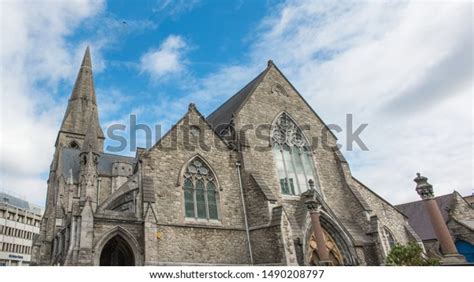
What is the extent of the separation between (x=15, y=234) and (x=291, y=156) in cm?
5838

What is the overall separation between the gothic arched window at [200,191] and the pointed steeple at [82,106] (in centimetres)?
2904

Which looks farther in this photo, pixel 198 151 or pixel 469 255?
pixel 469 255

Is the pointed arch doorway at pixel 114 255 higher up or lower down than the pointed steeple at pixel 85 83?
lower down

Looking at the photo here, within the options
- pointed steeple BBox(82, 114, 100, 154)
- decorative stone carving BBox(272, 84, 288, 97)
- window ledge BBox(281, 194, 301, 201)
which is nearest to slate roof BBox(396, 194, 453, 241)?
window ledge BBox(281, 194, 301, 201)

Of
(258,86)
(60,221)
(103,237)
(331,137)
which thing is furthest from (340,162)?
(60,221)

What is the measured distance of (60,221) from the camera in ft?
74.9

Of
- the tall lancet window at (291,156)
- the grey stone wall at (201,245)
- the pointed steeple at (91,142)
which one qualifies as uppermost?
the pointed steeple at (91,142)

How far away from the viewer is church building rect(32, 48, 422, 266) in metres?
11.9

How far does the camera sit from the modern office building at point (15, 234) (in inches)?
2100

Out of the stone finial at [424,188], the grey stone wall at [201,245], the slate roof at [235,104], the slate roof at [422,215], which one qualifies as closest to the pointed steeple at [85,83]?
the slate roof at [235,104]

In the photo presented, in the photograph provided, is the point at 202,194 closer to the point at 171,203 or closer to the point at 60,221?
the point at 171,203

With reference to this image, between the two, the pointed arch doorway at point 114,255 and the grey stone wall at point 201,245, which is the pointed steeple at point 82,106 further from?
the grey stone wall at point 201,245
